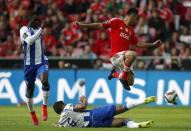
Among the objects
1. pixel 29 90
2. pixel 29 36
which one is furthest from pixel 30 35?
pixel 29 90

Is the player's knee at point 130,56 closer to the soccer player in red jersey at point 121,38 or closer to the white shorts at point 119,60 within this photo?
the soccer player in red jersey at point 121,38

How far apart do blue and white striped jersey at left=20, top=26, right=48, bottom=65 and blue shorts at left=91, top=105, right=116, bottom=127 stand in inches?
91.7

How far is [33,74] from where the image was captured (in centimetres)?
1909

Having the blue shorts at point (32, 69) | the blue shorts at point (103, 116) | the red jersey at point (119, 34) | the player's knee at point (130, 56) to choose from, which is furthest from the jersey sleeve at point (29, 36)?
the blue shorts at point (103, 116)

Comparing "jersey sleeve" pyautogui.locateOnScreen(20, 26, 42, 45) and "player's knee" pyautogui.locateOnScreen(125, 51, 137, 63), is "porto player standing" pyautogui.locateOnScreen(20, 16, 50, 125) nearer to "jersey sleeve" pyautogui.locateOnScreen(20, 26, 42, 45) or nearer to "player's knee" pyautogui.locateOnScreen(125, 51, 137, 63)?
"jersey sleeve" pyautogui.locateOnScreen(20, 26, 42, 45)

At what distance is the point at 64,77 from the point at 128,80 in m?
8.75

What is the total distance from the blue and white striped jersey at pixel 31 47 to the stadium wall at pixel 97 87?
7962 mm

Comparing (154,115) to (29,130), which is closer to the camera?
(29,130)

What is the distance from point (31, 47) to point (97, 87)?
8.25 m

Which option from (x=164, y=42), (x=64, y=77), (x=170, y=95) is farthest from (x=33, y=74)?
(x=164, y=42)

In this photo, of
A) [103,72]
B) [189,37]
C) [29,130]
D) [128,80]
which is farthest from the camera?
[189,37]

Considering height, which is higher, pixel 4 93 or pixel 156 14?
pixel 156 14

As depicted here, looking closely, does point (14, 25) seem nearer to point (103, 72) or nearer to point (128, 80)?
point (103, 72)

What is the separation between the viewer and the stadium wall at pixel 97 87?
2680cm
